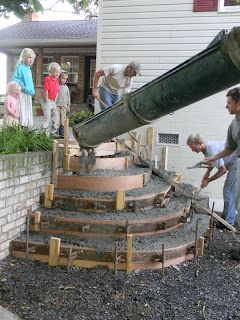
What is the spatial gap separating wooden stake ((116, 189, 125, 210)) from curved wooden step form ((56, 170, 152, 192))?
1.06 feet

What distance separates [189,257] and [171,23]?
521cm

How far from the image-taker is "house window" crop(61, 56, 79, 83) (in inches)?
739

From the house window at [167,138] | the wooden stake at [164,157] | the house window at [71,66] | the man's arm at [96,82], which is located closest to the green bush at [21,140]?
the man's arm at [96,82]

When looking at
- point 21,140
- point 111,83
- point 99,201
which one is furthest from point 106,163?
point 111,83

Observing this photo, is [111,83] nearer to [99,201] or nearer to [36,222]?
[99,201]

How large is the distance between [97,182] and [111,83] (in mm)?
2133

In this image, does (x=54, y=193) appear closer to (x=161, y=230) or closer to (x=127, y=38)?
(x=161, y=230)

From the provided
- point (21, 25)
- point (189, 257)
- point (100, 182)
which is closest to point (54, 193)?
point (100, 182)

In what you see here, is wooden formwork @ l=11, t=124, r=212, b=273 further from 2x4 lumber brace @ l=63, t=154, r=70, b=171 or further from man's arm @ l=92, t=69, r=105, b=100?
man's arm @ l=92, t=69, r=105, b=100

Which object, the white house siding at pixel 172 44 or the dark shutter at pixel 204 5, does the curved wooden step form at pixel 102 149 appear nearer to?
the white house siding at pixel 172 44

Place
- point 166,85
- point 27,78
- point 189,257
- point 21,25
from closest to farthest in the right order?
1. point 166,85
2. point 189,257
3. point 27,78
4. point 21,25

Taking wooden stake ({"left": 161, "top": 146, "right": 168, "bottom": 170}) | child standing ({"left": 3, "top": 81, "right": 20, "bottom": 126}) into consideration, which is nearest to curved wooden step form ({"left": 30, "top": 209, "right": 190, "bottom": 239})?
child standing ({"left": 3, "top": 81, "right": 20, "bottom": 126})

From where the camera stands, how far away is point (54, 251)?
454cm

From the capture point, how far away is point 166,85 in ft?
4.84
